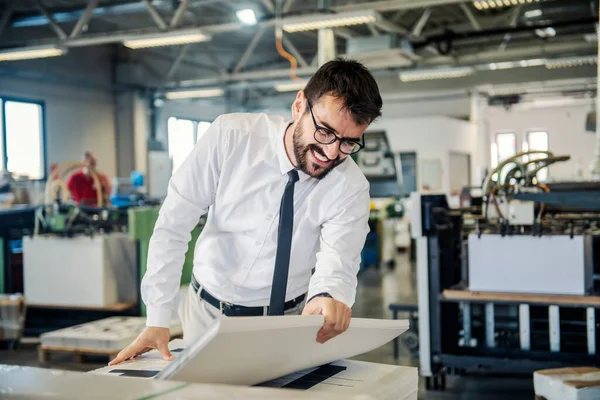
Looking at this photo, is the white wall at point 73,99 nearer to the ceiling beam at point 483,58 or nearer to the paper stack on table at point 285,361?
the ceiling beam at point 483,58

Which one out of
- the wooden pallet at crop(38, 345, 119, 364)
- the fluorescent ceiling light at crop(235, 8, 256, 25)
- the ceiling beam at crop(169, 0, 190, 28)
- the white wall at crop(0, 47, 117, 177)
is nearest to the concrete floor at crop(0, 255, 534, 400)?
the wooden pallet at crop(38, 345, 119, 364)

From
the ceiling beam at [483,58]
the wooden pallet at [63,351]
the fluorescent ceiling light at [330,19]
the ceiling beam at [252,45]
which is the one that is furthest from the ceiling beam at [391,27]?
the wooden pallet at [63,351]

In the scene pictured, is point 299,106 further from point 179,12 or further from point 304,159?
point 179,12

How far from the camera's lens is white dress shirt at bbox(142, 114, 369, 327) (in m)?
1.59

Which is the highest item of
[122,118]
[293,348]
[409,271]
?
[122,118]

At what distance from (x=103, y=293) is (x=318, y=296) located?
155 inches

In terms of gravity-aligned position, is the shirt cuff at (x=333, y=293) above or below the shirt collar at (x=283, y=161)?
below

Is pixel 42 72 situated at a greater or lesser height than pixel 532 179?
greater

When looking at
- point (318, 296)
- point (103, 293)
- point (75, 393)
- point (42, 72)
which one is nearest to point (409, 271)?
point (103, 293)

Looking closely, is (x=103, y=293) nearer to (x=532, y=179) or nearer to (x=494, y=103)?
(x=532, y=179)

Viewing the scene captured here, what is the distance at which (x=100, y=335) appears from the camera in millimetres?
4227

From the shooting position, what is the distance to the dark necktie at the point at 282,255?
1596 millimetres

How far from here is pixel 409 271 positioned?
898cm

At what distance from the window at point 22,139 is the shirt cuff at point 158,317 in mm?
8861
